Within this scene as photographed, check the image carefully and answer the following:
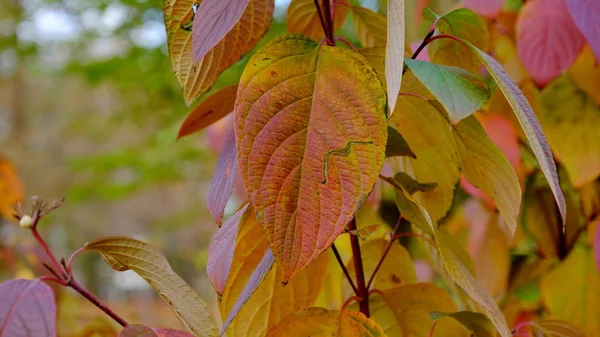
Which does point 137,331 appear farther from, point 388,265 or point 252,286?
point 388,265

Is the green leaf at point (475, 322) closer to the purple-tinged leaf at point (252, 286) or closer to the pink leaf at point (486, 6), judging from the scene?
the purple-tinged leaf at point (252, 286)

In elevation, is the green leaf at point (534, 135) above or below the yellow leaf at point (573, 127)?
above

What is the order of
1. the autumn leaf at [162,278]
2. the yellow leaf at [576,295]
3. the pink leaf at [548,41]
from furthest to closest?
the yellow leaf at [576,295]
the pink leaf at [548,41]
the autumn leaf at [162,278]

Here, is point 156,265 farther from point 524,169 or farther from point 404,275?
point 524,169

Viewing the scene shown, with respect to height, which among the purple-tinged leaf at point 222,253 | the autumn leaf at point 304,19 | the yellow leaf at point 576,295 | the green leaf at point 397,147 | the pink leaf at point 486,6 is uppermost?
the autumn leaf at point 304,19

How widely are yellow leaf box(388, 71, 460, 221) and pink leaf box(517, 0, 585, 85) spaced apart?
0.23m

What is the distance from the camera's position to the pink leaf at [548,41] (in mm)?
713

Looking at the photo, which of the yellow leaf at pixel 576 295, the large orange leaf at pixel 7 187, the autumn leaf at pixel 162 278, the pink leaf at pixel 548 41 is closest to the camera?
the autumn leaf at pixel 162 278

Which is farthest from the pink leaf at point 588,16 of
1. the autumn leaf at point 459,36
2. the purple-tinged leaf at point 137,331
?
the purple-tinged leaf at point 137,331

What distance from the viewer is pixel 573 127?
2.60 ft

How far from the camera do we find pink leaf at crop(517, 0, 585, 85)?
2.34 feet

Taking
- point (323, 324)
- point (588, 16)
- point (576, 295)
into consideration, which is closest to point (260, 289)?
point (323, 324)

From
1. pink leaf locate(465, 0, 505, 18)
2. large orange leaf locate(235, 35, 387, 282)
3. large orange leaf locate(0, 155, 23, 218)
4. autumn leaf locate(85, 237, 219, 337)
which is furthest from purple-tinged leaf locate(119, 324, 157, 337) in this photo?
large orange leaf locate(0, 155, 23, 218)

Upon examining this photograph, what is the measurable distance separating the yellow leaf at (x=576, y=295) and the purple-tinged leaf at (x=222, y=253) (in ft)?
1.77
